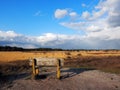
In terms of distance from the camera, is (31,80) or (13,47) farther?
(13,47)

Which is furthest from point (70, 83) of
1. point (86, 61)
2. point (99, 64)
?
point (86, 61)

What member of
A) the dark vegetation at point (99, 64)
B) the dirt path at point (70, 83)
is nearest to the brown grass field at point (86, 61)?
the dark vegetation at point (99, 64)

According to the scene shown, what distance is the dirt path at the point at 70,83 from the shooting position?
1470cm

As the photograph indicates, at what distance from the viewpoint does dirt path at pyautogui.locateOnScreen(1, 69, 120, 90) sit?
48.2 ft

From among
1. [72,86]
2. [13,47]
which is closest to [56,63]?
[72,86]

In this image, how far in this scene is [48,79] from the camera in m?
16.2

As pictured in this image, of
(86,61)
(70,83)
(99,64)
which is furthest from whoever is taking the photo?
(86,61)

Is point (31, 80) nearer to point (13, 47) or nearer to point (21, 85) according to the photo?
point (21, 85)

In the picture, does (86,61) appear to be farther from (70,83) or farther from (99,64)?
(70,83)

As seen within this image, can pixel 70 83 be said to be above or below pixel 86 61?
below

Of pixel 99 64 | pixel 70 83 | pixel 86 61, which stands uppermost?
pixel 86 61

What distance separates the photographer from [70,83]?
15516mm

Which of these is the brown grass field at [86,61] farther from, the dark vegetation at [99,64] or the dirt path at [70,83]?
the dirt path at [70,83]

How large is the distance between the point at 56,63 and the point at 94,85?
284cm
